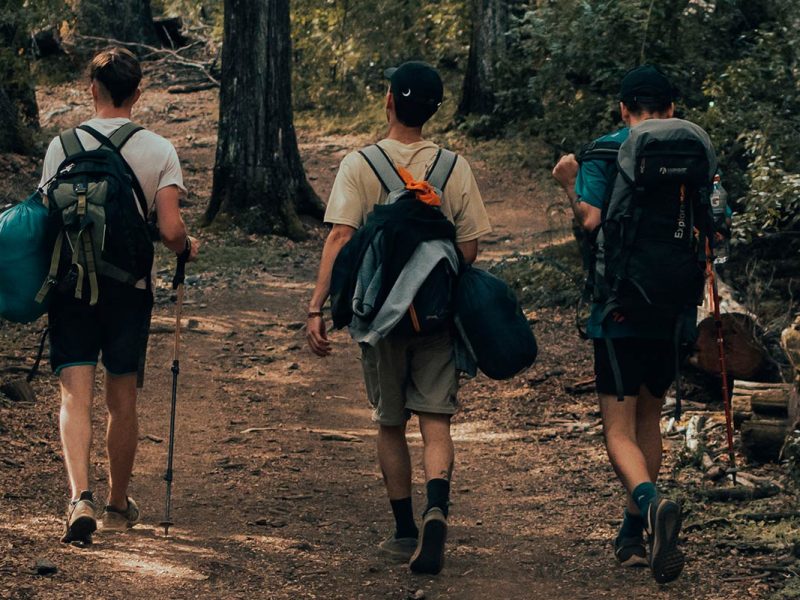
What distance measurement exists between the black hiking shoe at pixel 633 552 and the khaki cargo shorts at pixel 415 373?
1.03 meters

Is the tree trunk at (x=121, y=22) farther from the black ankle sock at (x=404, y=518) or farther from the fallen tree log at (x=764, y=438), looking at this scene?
the black ankle sock at (x=404, y=518)

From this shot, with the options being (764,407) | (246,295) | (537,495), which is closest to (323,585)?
(537,495)

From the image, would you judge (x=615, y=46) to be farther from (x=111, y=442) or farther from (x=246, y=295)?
(x=111, y=442)

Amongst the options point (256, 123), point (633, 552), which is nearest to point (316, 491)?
point (633, 552)

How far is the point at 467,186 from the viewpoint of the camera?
18.4 ft

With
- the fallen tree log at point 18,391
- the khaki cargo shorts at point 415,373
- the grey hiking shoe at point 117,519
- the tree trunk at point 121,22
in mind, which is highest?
the tree trunk at point 121,22

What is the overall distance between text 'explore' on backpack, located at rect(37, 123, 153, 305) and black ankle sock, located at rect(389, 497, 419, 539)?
1595 mm

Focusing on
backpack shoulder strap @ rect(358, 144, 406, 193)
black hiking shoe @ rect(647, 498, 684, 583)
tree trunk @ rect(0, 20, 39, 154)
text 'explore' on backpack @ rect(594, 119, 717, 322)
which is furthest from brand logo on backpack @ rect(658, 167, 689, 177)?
tree trunk @ rect(0, 20, 39, 154)

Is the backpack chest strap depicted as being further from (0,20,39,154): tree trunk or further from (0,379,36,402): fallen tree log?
(0,20,39,154): tree trunk

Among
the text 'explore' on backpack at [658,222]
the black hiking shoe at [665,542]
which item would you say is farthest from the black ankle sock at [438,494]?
the text 'explore' on backpack at [658,222]

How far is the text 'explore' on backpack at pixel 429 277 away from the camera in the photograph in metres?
5.34

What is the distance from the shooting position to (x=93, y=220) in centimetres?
547

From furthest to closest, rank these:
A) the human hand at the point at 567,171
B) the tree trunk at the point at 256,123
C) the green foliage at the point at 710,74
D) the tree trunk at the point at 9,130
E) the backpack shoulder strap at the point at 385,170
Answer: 1. the tree trunk at the point at 9,130
2. the tree trunk at the point at 256,123
3. the green foliage at the point at 710,74
4. the human hand at the point at 567,171
5. the backpack shoulder strap at the point at 385,170

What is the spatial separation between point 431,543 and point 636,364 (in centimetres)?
120
